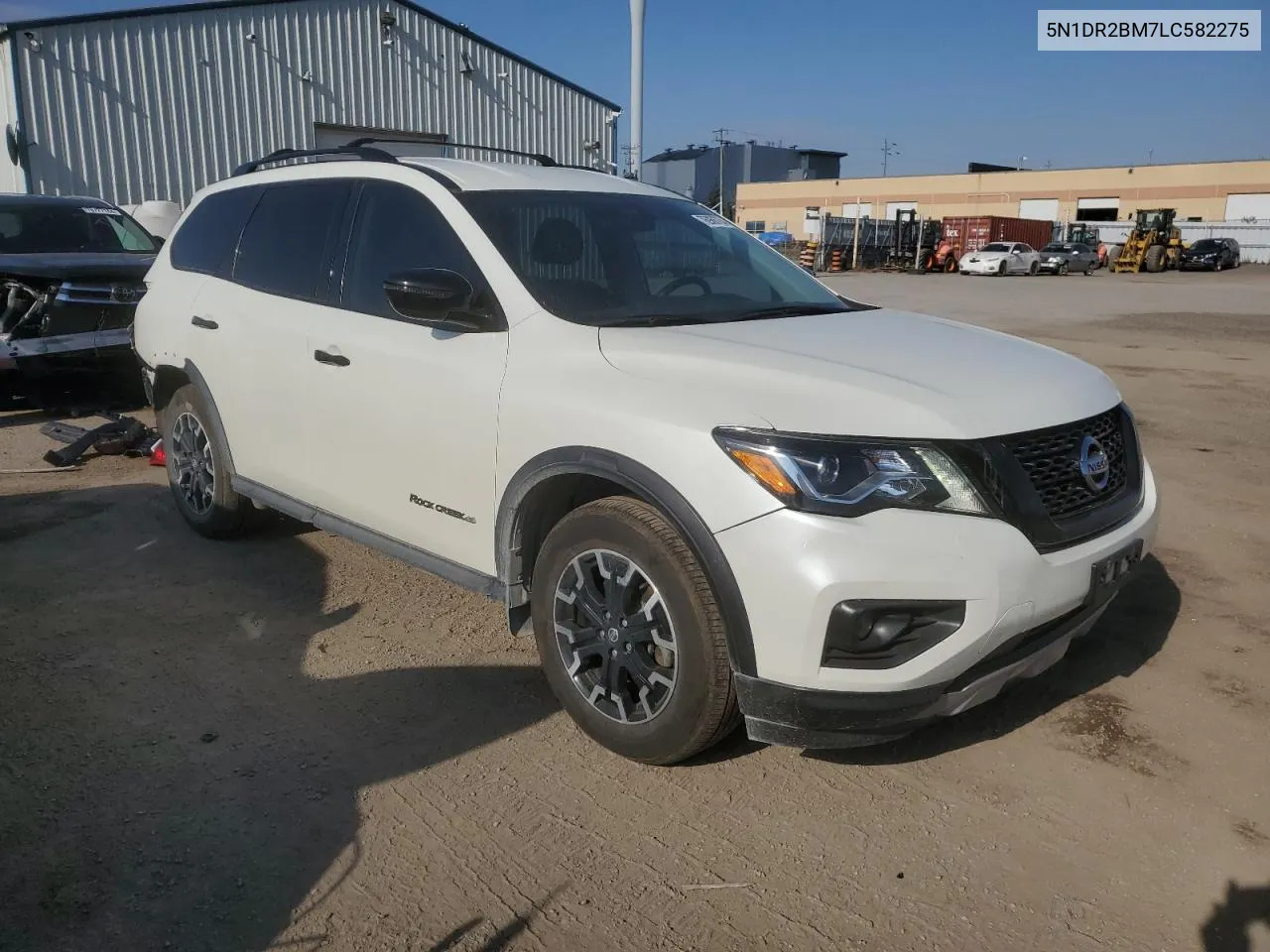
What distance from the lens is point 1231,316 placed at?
21344 millimetres

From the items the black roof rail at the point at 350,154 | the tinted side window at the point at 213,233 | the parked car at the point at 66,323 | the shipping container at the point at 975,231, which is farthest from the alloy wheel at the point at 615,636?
the shipping container at the point at 975,231

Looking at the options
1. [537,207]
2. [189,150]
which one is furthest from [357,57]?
[537,207]

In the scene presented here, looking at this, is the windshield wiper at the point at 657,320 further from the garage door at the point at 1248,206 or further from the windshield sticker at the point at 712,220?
the garage door at the point at 1248,206

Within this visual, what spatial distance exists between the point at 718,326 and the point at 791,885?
1.84 meters

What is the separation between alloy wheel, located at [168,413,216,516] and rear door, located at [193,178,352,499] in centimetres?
43

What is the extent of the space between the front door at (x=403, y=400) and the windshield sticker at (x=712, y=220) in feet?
4.08

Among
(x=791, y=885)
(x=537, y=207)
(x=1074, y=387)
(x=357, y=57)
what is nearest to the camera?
(x=791, y=885)

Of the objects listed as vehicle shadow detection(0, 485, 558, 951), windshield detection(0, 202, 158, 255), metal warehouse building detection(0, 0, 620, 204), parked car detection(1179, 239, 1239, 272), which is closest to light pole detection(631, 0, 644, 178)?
metal warehouse building detection(0, 0, 620, 204)

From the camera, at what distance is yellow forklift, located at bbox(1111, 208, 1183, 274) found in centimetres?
4641

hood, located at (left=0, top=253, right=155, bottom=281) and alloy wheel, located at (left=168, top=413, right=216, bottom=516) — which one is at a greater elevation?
hood, located at (left=0, top=253, right=155, bottom=281)

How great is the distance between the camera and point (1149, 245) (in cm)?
4681

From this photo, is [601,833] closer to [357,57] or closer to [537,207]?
[537,207]

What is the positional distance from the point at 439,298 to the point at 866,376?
1441mm

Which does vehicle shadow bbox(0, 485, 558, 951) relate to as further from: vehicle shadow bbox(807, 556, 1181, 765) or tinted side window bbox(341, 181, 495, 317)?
tinted side window bbox(341, 181, 495, 317)
